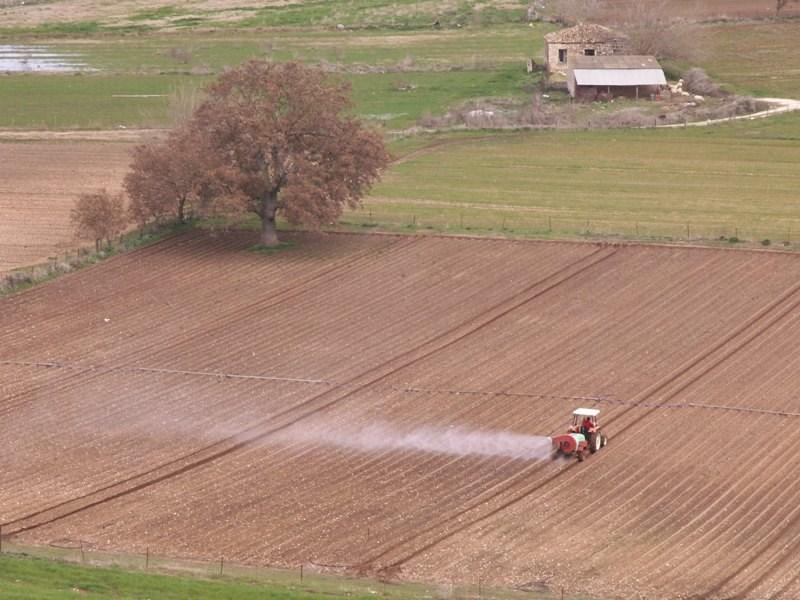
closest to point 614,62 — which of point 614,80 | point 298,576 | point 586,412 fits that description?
point 614,80

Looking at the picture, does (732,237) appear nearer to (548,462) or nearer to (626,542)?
(548,462)

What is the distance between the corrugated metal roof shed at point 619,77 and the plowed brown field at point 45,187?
1132 inches

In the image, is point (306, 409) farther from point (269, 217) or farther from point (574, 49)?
point (574, 49)

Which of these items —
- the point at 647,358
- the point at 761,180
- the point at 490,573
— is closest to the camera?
the point at 490,573

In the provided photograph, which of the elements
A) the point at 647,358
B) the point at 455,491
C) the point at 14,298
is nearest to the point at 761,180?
the point at 647,358

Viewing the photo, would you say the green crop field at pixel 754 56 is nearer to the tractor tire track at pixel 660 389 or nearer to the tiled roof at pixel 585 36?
the tiled roof at pixel 585 36

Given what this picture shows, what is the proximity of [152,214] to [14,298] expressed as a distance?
34.1ft

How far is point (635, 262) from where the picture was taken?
206 feet

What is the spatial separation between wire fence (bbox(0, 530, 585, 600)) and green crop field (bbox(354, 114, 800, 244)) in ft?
108

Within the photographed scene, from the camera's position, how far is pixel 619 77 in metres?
104

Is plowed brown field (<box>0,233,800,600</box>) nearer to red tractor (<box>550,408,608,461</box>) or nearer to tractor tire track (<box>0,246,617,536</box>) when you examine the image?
tractor tire track (<box>0,246,617,536</box>)

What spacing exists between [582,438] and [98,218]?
2962cm

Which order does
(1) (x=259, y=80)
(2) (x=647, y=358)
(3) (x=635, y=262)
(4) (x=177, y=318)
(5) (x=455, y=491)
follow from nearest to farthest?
(5) (x=455, y=491)
(2) (x=647, y=358)
(4) (x=177, y=318)
(3) (x=635, y=262)
(1) (x=259, y=80)

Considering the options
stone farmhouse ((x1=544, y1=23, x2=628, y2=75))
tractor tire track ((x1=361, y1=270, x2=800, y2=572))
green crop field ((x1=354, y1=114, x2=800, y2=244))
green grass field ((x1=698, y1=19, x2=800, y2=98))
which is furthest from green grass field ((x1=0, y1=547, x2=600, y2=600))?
stone farmhouse ((x1=544, y1=23, x2=628, y2=75))
